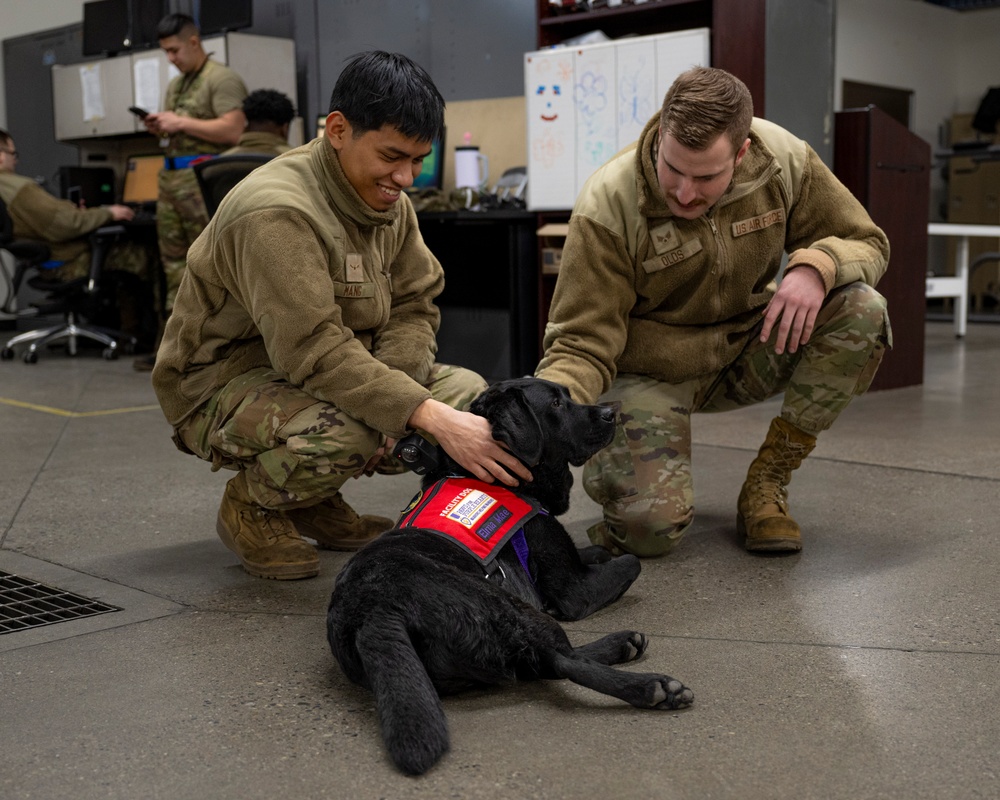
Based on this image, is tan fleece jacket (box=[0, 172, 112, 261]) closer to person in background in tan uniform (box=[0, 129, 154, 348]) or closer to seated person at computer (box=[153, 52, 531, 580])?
person in background in tan uniform (box=[0, 129, 154, 348])

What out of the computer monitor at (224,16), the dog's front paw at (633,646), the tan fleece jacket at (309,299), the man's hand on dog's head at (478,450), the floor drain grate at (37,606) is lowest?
the floor drain grate at (37,606)

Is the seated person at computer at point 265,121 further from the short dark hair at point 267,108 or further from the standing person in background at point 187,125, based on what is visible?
the standing person in background at point 187,125

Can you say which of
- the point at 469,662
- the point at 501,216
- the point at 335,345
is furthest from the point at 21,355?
the point at 469,662

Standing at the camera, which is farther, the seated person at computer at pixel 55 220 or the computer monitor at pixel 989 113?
the computer monitor at pixel 989 113

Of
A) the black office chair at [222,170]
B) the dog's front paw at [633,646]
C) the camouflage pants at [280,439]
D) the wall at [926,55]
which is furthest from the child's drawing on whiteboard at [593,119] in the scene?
the wall at [926,55]

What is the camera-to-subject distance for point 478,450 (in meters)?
1.76

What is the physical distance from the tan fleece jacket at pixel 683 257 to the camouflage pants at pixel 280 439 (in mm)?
434

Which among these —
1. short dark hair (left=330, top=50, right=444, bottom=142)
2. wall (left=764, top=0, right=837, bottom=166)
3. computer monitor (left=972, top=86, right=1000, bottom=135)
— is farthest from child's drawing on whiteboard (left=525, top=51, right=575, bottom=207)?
computer monitor (left=972, top=86, right=1000, bottom=135)

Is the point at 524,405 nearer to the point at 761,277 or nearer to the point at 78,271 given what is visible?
the point at 761,277

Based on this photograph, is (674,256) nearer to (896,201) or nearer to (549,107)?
(549,107)

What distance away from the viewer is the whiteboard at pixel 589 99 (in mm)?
4086

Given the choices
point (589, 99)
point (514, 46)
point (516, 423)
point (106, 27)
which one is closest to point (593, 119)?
point (589, 99)

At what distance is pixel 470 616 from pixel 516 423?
1.25ft

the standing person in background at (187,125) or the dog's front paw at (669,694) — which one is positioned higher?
the standing person in background at (187,125)
